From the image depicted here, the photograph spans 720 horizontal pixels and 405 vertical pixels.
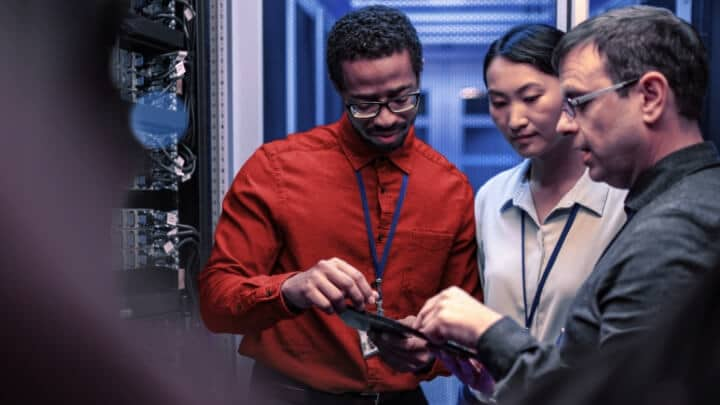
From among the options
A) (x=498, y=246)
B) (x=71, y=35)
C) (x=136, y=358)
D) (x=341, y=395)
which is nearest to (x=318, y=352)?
(x=341, y=395)

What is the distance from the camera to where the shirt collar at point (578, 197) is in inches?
54.1

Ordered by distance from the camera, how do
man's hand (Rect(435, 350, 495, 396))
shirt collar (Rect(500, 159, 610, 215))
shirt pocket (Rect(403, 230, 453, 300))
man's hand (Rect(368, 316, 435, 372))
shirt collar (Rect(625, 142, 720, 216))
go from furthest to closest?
shirt pocket (Rect(403, 230, 453, 300)) → shirt collar (Rect(500, 159, 610, 215)) → man's hand (Rect(368, 316, 435, 372)) → man's hand (Rect(435, 350, 495, 396)) → shirt collar (Rect(625, 142, 720, 216))

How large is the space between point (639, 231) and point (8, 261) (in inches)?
28.3

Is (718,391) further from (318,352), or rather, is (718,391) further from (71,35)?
(318,352)

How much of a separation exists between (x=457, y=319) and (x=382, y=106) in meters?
0.69

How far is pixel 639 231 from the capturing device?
2.60 ft

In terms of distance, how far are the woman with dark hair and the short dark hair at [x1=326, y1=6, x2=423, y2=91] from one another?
0.21m

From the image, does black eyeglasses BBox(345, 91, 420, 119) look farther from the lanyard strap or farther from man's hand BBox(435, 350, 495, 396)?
man's hand BBox(435, 350, 495, 396)

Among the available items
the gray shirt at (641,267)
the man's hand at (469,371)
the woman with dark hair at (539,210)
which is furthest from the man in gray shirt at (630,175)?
the woman with dark hair at (539,210)

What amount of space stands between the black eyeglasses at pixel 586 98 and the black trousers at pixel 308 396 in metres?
0.79

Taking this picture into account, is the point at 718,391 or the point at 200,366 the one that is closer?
the point at 718,391

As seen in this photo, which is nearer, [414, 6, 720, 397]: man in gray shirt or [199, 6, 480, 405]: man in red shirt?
[414, 6, 720, 397]: man in gray shirt

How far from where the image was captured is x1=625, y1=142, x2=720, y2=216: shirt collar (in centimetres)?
87

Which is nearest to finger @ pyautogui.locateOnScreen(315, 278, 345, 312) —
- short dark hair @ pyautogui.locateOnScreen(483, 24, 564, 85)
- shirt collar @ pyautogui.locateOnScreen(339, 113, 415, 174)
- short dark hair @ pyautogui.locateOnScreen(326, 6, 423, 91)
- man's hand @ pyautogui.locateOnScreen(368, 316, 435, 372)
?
man's hand @ pyautogui.locateOnScreen(368, 316, 435, 372)
